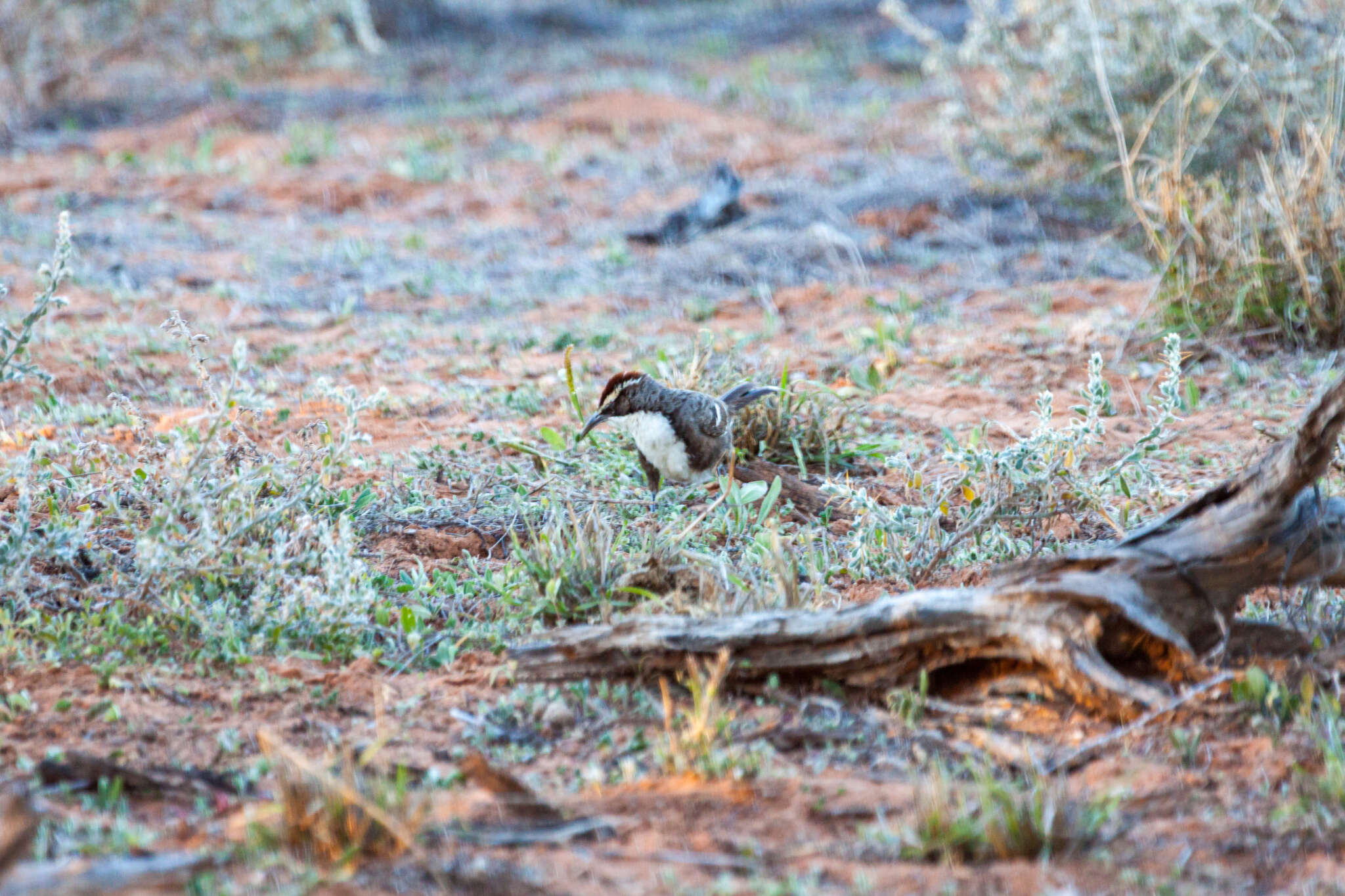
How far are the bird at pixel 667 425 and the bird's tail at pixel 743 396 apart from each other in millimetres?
185

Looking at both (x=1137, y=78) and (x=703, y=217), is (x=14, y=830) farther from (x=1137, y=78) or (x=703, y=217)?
(x=1137, y=78)

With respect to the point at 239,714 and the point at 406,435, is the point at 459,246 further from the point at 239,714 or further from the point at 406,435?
the point at 239,714

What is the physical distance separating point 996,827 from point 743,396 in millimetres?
2674

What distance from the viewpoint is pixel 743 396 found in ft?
15.4

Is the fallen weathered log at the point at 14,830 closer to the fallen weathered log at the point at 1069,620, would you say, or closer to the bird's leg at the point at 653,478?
the fallen weathered log at the point at 1069,620

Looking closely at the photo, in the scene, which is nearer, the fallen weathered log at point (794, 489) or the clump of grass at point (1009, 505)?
the clump of grass at point (1009, 505)

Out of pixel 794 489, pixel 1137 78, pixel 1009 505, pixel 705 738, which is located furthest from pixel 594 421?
pixel 1137 78

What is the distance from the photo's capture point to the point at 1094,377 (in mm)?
3689

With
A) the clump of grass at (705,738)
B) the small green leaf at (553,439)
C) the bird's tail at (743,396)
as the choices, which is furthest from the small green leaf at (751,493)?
the clump of grass at (705,738)

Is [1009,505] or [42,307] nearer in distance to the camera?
[42,307]

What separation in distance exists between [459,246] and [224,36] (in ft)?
21.0

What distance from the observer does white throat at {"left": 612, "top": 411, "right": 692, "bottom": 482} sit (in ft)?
13.8

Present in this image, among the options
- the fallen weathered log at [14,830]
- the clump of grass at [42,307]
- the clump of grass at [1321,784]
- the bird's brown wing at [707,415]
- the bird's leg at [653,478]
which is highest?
the clump of grass at [42,307]

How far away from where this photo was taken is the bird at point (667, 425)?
4.21 m
